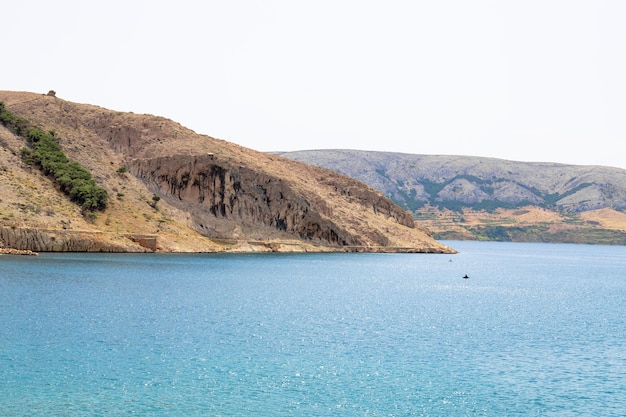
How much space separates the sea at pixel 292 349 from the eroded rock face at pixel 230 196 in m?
73.2

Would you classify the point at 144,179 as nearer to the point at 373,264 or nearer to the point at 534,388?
the point at 373,264

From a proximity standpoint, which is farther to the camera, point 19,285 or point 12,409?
point 19,285

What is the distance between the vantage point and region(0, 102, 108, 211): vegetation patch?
130 meters

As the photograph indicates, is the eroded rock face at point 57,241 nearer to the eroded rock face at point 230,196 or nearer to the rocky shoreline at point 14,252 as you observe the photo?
the rocky shoreline at point 14,252

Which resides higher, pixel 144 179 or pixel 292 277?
pixel 144 179

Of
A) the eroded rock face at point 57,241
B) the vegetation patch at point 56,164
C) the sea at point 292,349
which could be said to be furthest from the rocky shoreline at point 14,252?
the sea at point 292,349

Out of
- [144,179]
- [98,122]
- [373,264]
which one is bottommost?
[373,264]

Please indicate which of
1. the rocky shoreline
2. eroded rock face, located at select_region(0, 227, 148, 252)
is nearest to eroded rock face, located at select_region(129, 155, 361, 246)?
eroded rock face, located at select_region(0, 227, 148, 252)

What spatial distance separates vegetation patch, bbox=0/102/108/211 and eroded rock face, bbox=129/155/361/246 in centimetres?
2176

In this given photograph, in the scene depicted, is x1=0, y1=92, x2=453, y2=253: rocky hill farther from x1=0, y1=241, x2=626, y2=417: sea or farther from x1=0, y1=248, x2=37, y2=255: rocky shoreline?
x1=0, y1=241, x2=626, y2=417: sea

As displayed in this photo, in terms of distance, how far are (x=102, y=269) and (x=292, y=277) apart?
26.8m

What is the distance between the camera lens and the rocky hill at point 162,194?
12600 centimetres

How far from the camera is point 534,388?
36500mm

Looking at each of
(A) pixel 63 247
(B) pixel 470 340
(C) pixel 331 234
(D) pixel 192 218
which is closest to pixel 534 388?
(B) pixel 470 340
